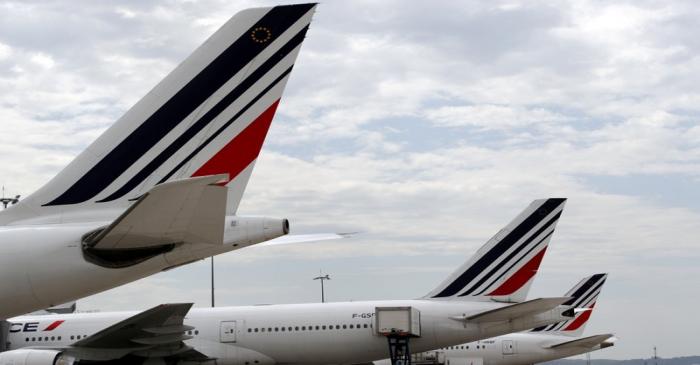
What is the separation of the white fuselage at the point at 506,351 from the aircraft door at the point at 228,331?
8.02 m

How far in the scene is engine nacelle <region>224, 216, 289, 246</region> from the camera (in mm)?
8039

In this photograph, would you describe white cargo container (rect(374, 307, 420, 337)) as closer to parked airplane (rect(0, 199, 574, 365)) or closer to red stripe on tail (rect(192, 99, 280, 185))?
parked airplane (rect(0, 199, 574, 365))

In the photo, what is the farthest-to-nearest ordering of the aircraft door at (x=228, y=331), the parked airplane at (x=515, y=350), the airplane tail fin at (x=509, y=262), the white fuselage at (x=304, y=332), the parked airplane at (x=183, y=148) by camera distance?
the parked airplane at (x=515, y=350) < the airplane tail fin at (x=509, y=262) < the aircraft door at (x=228, y=331) < the white fuselage at (x=304, y=332) < the parked airplane at (x=183, y=148)

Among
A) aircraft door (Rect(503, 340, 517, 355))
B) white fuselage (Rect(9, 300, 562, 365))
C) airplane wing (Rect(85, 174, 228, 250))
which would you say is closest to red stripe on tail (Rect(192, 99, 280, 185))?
airplane wing (Rect(85, 174, 228, 250))

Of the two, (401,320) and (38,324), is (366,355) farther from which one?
(38,324)

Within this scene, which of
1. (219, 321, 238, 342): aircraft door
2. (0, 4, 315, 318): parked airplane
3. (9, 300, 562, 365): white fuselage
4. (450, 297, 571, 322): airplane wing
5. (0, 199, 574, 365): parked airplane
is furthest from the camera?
(219, 321, 238, 342): aircraft door

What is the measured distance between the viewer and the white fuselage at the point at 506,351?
33312 mm

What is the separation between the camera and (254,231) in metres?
8.09

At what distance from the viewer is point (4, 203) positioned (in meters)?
34.4

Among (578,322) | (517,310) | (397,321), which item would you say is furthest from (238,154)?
(578,322)

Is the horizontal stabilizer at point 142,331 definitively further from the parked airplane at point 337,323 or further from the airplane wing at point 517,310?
the airplane wing at point 517,310

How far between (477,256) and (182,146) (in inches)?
839

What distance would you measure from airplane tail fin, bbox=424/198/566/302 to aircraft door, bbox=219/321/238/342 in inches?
241

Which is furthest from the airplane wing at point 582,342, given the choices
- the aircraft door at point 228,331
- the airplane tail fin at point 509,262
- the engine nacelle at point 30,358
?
the engine nacelle at point 30,358
